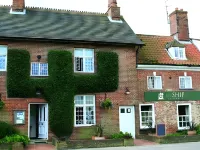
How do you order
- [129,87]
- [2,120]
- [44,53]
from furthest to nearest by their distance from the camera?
1. [129,87]
2. [44,53]
3. [2,120]

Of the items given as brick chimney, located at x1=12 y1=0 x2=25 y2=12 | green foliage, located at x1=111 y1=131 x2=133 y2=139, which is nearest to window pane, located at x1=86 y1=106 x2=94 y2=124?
green foliage, located at x1=111 y1=131 x2=133 y2=139

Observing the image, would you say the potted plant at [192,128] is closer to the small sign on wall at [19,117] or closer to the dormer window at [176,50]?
the dormer window at [176,50]

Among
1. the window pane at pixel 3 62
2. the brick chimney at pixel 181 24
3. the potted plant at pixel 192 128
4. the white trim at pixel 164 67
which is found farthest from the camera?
the brick chimney at pixel 181 24

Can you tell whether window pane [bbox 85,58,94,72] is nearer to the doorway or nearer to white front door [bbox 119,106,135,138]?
white front door [bbox 119,106,135,138]

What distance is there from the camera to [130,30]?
2317 cm

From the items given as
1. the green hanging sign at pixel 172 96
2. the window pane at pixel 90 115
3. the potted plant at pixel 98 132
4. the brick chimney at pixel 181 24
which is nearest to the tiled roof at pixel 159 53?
the brick chimney at pixel 181 24

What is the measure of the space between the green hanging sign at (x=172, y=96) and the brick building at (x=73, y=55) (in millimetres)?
1432

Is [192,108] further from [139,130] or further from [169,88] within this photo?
[139,130]

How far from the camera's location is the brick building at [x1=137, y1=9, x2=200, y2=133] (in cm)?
2195

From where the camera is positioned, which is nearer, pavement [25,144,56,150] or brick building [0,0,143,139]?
pavement [25,144,56,150]

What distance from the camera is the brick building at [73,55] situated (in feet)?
60.8

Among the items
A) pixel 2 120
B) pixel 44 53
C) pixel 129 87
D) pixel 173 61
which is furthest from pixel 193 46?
pixel 2 120

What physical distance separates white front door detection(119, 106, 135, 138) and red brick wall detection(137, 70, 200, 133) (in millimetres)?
1351

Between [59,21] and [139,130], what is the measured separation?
1025 centimetres
